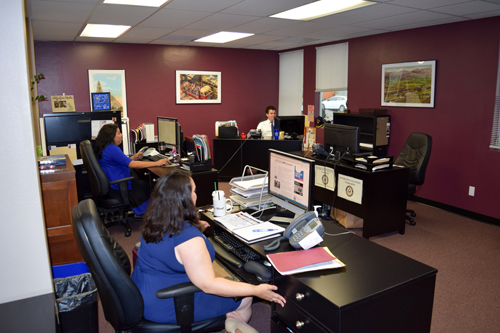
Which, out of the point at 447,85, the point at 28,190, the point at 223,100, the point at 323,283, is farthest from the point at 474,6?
the point at 223,100

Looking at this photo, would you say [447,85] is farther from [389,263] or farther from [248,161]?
[389,263]

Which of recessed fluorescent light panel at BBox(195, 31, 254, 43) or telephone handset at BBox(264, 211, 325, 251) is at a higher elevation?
recessed fluorescent light panel at BBox(195, 31, 254, 43)

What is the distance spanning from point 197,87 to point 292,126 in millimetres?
2231

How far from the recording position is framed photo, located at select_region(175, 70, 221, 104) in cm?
738

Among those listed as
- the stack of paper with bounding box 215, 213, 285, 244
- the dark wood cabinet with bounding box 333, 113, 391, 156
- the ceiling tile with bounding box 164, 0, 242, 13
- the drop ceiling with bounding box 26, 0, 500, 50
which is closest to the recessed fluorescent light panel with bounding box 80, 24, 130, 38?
the drop ceiling with bounding box 26, 0, 500, 50

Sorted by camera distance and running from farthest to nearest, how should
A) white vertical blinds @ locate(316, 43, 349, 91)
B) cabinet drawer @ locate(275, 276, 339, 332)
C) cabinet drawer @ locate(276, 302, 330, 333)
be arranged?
white vertical blinds @ locate(316, 43, 349, 91)
cabinet drawer @ locate(276, 302, 330, 333)
cabinet drawer @ locate(275, 276, 339, 332)

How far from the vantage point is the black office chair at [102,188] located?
3.98 meters

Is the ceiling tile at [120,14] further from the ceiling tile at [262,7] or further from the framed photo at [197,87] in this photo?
the framed photo at [197,87]

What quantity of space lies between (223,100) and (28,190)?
253 inches

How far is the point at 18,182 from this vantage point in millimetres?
1581

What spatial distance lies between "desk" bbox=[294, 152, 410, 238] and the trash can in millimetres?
2828

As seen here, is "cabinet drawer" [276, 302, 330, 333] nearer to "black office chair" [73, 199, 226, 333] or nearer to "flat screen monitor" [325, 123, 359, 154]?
"black office chair" [73, 199, 226, 333]

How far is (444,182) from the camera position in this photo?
519 centimetres

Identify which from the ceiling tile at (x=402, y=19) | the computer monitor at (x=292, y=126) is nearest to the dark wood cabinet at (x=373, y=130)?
the computer monitor at (x=292, y=126)
